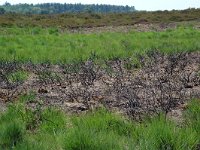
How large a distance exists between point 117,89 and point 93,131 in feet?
10.9

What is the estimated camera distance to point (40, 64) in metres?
13.8

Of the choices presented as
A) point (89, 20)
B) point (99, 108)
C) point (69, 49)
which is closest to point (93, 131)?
point (99, 108)

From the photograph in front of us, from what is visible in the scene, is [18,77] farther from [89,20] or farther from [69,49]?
[89,20]

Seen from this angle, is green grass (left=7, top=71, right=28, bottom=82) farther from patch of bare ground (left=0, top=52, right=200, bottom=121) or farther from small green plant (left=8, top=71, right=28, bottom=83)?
patch of bare ground (left=0, top=52, right=200, bottom=121)

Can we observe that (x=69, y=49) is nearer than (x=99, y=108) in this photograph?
No

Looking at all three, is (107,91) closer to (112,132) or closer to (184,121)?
(184,121)

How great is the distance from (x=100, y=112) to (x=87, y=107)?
85 cm

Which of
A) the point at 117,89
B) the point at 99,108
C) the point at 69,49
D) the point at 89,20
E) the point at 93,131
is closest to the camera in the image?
the point at 93,131

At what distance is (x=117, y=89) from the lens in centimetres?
866

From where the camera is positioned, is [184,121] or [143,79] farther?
[143,79]

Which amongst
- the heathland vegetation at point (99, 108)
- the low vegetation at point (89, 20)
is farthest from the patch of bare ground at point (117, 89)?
the low vegetation at point (89, 20)

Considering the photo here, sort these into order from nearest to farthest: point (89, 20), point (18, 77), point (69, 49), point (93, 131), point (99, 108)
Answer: point (93, 131)
point (99, 108)
point (18, 77)
point (69, 49)
point (89, 20)

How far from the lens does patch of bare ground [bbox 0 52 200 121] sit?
735 centimetres

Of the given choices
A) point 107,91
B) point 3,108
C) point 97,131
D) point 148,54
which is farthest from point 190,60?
point 97,131
